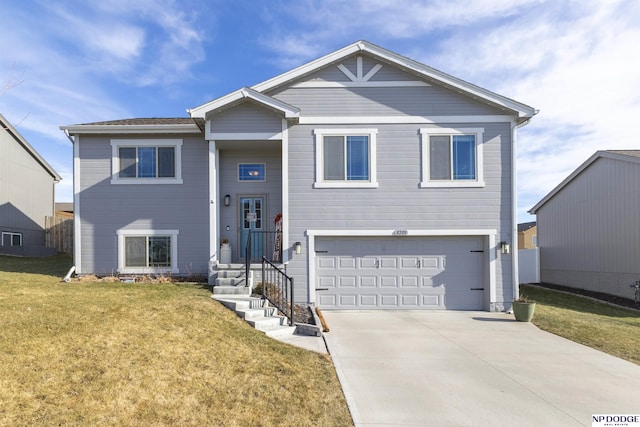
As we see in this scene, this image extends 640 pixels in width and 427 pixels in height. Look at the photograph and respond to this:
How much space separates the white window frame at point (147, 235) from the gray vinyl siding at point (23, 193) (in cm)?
1087

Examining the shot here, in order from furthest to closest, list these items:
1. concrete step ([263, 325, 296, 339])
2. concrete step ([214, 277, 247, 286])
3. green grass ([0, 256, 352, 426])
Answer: concrete step ([214, 277, 247, 286]) → concrete step ([263, 325, 296, 339]) → green grass ([0, 256, 352, 426])

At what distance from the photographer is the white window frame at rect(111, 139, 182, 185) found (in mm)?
10594

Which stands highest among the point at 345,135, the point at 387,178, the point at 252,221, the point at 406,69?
the point at 406,69

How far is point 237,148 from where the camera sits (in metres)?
10.6

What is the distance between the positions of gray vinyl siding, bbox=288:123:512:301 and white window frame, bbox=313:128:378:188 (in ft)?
0.39

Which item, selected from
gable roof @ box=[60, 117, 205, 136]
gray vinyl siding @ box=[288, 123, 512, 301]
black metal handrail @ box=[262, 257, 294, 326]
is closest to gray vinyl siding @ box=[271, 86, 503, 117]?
gray vinyl siding @ box=[288, 123, 512, 301]

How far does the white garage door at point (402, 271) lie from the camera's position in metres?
10.0

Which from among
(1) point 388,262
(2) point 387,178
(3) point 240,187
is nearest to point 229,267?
(3) point 240,187

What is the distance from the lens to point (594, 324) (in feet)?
29.2

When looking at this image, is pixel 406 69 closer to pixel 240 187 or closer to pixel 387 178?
pixel 387 178

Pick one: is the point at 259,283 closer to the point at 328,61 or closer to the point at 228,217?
the point at 228,217

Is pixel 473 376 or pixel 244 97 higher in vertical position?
pixel 244 97

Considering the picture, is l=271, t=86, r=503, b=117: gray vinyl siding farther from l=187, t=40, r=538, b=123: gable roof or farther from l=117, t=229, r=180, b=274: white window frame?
l=117, t=229, r=180, b=274: white window frame

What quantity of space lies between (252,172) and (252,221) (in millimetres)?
1496
